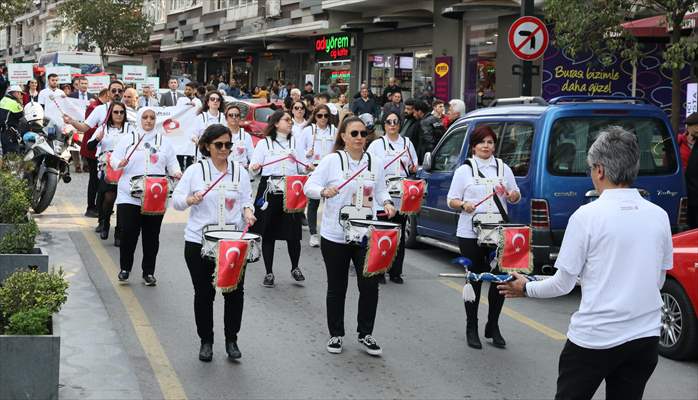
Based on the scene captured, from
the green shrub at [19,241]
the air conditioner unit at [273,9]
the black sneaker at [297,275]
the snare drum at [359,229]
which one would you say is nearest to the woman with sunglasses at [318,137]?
the black sneaker at [297,275]

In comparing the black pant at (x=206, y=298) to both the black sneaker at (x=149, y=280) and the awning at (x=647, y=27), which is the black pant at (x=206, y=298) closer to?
the black sneaker at (x=149, y=280)

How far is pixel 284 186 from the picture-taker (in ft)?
35.2

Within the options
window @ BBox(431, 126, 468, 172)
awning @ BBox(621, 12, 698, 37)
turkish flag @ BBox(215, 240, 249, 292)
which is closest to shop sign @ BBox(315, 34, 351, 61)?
awning @ BBox(621, 12, 698, 37)

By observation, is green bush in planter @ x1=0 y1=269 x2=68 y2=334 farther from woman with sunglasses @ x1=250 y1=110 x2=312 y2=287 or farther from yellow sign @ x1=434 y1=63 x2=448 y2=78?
yellow sign @ x1=434 y1=63 x2=448 y2=78

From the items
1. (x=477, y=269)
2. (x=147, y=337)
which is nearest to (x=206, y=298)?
(x=147, y=337)

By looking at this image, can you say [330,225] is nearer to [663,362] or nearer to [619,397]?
[663,362]

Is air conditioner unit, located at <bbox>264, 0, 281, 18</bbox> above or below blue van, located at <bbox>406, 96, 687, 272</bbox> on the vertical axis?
above

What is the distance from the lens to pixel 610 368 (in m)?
4.54

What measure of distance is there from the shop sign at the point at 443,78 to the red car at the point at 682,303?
2032 cm

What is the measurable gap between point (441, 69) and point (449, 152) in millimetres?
16232

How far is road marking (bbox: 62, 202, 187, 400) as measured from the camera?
6.89 m

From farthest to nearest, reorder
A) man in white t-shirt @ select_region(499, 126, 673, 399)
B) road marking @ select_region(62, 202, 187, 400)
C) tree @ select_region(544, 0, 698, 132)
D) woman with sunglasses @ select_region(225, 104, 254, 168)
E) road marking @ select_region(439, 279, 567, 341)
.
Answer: tree @ select_region(544, 0, 698, 132) < woman with sunglasses @ select_region(225, 104, 254, 168) < road marking @ select_region(439, 279, 567, 341) < road marking @ select_region(62, 202, 187, 400) < man in white t-shirt @ select_region(499, 126, 673, 399)

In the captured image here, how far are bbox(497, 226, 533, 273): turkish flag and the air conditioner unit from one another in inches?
1276

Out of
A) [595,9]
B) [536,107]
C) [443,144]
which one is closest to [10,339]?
[536,107]
